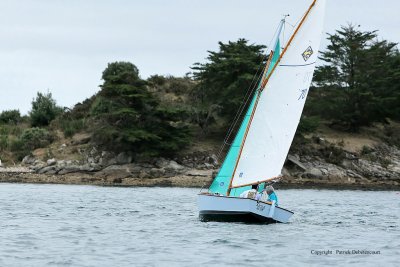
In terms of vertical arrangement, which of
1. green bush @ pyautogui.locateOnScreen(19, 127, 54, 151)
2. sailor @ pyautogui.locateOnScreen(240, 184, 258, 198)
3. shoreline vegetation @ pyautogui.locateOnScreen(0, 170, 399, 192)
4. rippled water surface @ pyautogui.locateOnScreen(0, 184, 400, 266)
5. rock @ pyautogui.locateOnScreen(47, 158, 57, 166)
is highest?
green bush @ pyautogui.locateOnScreen(19, 127, 54, 151)

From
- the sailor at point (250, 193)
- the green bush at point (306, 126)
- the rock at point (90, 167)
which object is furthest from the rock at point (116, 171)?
the sailor at point (250, 193)

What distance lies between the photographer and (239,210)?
1275 inches

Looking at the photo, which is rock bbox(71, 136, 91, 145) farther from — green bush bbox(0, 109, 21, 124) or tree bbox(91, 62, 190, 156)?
green bush bbox(0, 109, 21, 124)

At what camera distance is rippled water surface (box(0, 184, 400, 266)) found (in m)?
23.8

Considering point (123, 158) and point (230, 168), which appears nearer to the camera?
point (230, 168)

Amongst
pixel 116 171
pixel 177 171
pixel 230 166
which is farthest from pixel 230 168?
pixel 116 171

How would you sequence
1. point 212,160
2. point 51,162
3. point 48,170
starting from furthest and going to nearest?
1. point 212,160
2. point 51,162
3. point 48,170

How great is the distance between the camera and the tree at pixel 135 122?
224 ft

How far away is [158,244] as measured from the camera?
27016 mm

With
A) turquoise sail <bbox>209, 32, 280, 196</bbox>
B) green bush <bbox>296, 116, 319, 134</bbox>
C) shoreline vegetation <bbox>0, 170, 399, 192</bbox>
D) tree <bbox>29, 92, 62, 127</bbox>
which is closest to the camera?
turquoise sail <bbox>209, 32, 280, 196</bbox>

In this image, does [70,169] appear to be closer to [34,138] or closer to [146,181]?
[146,181]

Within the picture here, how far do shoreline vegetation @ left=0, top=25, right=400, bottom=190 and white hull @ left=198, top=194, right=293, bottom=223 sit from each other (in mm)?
26620

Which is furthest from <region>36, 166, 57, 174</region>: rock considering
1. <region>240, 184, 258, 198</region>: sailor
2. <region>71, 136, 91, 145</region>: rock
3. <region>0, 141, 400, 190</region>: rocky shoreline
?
<region>240, 184, 258, 198</region>: sailor

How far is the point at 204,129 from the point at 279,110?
44235 mm
